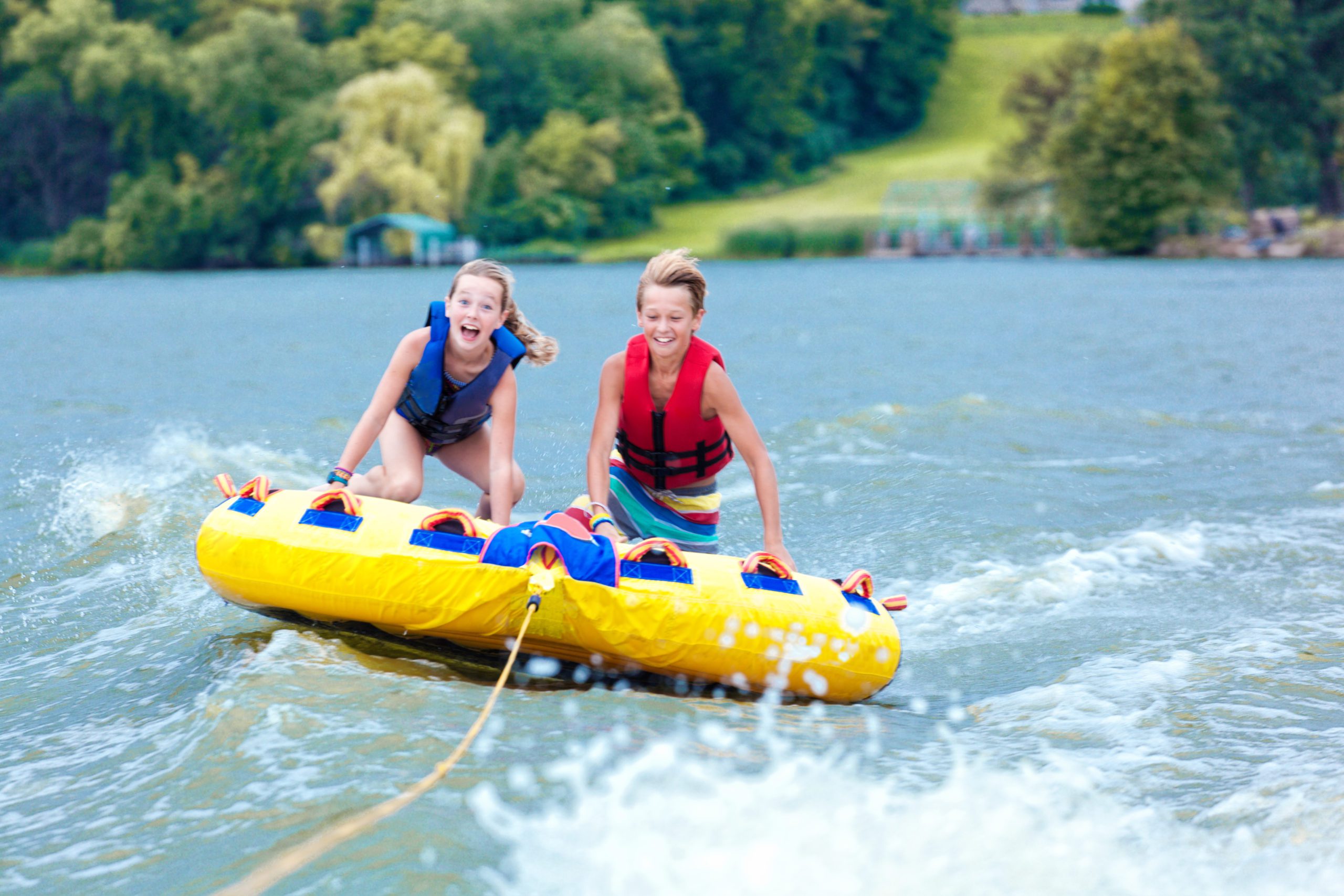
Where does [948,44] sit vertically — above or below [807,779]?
above

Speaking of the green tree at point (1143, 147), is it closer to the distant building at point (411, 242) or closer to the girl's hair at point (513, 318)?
the distant building at point (411, 242)

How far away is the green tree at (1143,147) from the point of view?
4072 cm

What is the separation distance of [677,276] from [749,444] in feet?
2.00

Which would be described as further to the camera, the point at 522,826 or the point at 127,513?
the point at 127,513

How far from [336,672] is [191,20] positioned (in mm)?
59846

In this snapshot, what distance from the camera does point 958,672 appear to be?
432cm

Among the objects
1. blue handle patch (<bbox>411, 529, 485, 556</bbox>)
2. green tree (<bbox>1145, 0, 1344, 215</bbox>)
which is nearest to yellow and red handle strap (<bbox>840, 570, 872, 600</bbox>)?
blue handle patch (<bbox>411, 529, 485, 556</bbox>)

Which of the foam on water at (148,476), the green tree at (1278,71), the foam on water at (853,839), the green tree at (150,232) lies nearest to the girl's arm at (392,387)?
the foam on water at (853,839)

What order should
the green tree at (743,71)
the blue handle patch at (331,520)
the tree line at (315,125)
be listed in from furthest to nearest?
1. the green tree at (743,71)
2. the tree line at (315,125)
3. the blue handle patch at (331,520)

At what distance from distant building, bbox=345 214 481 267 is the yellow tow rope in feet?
122

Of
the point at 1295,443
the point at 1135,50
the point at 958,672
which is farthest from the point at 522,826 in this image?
the point at 1135,50

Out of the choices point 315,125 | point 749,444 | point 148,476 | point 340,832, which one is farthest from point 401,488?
point 315,125

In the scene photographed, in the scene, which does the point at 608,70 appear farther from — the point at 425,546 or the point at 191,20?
the point at 425,546

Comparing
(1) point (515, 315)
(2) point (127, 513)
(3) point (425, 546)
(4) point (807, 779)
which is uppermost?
(1) point (515, 315)
